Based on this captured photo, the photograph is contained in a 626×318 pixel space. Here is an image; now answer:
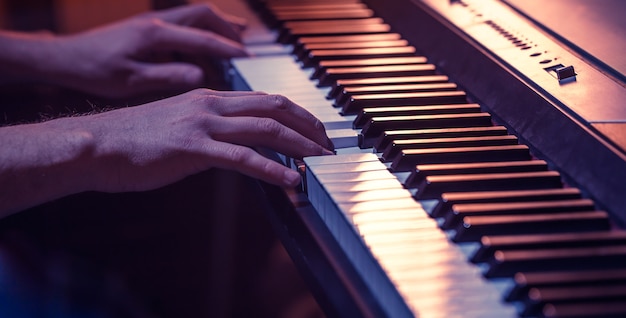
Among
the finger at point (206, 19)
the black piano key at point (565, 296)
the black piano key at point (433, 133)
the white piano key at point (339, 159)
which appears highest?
the black piano key at point (565, 296)

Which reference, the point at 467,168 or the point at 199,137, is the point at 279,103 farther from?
the point at 467,168

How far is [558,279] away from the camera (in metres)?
0.72

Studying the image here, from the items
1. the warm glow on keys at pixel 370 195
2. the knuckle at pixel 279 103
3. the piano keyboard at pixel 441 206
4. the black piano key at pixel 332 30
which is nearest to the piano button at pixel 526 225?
the piano keyboard at pixel 441 206

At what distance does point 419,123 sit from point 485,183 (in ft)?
0.67

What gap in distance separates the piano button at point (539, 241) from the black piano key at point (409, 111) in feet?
1.18

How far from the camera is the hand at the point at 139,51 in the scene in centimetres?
153

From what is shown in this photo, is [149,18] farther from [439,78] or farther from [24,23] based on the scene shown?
[24,23]

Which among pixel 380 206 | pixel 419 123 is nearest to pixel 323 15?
pixel 419 123

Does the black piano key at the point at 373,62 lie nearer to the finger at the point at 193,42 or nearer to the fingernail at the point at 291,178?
the finger at the point at 193,42

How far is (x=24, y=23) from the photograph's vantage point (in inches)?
102

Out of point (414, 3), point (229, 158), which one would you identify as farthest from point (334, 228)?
point (414, 3)

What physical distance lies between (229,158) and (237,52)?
546 mm

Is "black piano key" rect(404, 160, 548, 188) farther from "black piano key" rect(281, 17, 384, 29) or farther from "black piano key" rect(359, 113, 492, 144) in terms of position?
"black piano key" rect(281, 17, 384, 29)

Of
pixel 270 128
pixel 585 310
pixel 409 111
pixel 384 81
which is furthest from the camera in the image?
pixel 384 81
